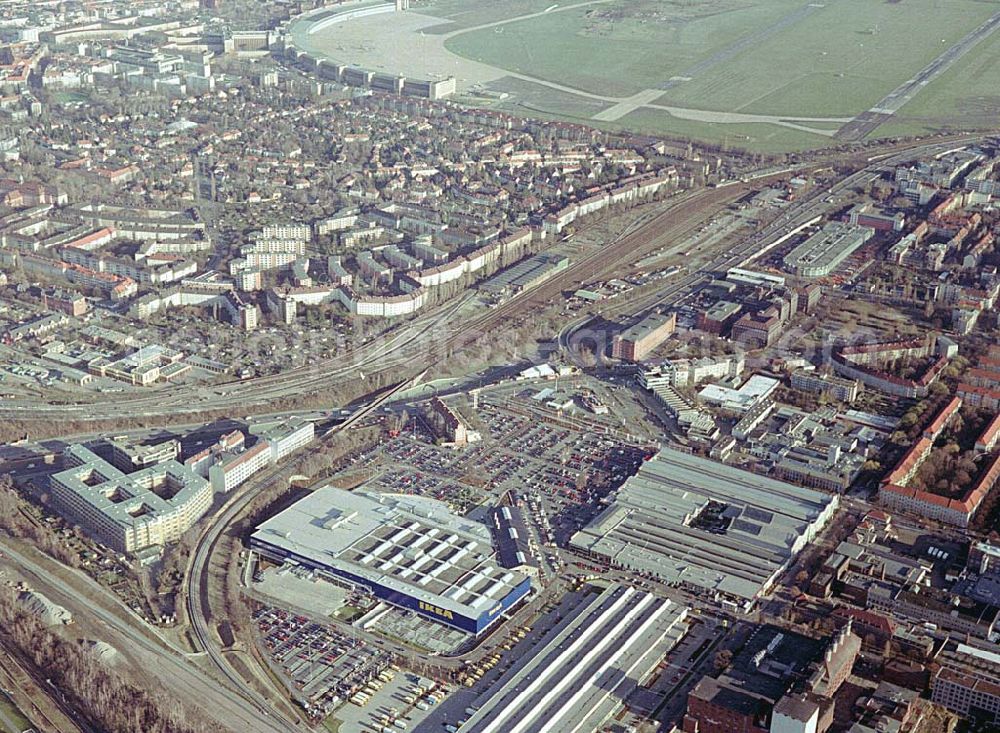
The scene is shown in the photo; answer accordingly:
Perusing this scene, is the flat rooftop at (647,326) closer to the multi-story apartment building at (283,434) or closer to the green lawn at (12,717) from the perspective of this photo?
the multi-story apartment building at (283,434)

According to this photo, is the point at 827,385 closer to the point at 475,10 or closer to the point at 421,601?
the point at 421,601

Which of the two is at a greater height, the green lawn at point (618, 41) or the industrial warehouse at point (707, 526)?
the green lawn at point (618, 41)

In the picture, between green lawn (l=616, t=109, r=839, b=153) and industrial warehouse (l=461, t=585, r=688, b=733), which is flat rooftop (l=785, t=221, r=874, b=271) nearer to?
green lawn (l=616, t=109, r=839, b=153)

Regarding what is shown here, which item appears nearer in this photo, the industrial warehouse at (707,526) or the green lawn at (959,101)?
the industrial warehouse at (707,526)

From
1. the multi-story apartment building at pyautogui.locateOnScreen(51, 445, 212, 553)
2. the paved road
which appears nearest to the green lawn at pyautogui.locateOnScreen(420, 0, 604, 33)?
the paved road

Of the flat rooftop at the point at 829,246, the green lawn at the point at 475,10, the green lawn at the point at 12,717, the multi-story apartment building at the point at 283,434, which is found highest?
the green lawn at the point at 475,10

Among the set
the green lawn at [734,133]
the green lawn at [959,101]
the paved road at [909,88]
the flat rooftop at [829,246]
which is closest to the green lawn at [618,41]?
the green lawn at [734,133]

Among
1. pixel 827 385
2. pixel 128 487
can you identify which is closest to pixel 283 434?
pixel 128 487
